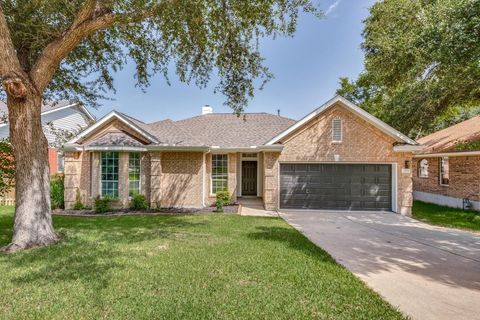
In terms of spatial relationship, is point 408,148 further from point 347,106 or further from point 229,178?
point 229,178

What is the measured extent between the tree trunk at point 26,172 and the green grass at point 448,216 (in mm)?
14133

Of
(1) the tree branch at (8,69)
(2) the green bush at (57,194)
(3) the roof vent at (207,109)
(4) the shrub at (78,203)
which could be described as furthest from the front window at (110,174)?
(3) the roof vent at (207,109)

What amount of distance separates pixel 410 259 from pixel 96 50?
12052mm

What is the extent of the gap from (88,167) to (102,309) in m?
11.3

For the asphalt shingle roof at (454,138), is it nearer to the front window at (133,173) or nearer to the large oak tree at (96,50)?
the large oak tree at (96,50)

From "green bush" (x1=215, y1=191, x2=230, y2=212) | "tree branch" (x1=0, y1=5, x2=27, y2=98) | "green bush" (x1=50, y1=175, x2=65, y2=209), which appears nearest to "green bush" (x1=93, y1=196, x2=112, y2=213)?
"green bush" (x1=50, y1=175, x2=65, y2=209)

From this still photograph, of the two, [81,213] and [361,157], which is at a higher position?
[361,157]

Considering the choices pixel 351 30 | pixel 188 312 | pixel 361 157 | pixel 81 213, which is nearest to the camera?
pixel 188 312

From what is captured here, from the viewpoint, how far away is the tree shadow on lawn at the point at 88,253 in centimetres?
479

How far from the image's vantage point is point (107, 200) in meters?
12.7

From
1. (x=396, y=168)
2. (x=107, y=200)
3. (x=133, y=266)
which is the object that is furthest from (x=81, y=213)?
(x=396, y=168)

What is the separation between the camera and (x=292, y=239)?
7.61 metres

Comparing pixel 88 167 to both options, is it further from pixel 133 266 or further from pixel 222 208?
pixel 133 266

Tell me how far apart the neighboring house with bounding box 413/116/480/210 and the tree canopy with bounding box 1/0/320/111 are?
1153 cm
